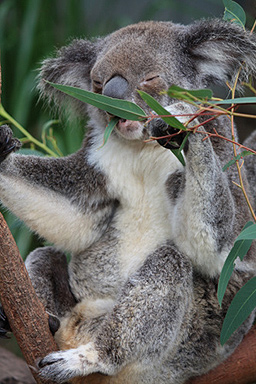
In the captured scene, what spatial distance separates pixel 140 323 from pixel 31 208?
32.3 inches

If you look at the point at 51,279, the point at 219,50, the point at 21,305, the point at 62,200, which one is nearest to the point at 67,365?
the point at 21,305

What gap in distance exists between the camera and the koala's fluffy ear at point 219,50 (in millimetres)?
2658

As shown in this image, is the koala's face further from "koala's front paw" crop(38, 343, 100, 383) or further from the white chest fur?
"koala's front paw" crop(38, 343, 100, 383)

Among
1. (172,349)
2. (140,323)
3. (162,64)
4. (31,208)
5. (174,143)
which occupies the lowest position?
(172,349)

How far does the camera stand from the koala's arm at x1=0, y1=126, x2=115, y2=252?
277 centimetres

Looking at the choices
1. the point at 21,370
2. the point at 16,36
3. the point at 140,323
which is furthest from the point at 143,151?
the point at 16,36

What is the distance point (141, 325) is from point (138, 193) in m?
0.67

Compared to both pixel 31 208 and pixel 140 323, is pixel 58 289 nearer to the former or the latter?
pixel 31 208

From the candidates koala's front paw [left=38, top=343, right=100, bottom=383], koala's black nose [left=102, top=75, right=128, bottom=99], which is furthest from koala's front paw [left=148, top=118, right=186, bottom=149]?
koala's front paw [left=38, top=343, right=100, bottom=383]

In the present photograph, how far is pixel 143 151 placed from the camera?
274 cm

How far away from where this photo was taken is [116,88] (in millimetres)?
2494

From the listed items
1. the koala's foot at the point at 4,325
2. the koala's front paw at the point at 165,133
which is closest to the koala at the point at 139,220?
the koala's front paw at the point at 165,133

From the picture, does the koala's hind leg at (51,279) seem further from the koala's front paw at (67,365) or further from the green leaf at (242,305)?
the green leaf at (242,305)

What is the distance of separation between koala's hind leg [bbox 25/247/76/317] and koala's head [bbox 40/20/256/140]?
75cm
